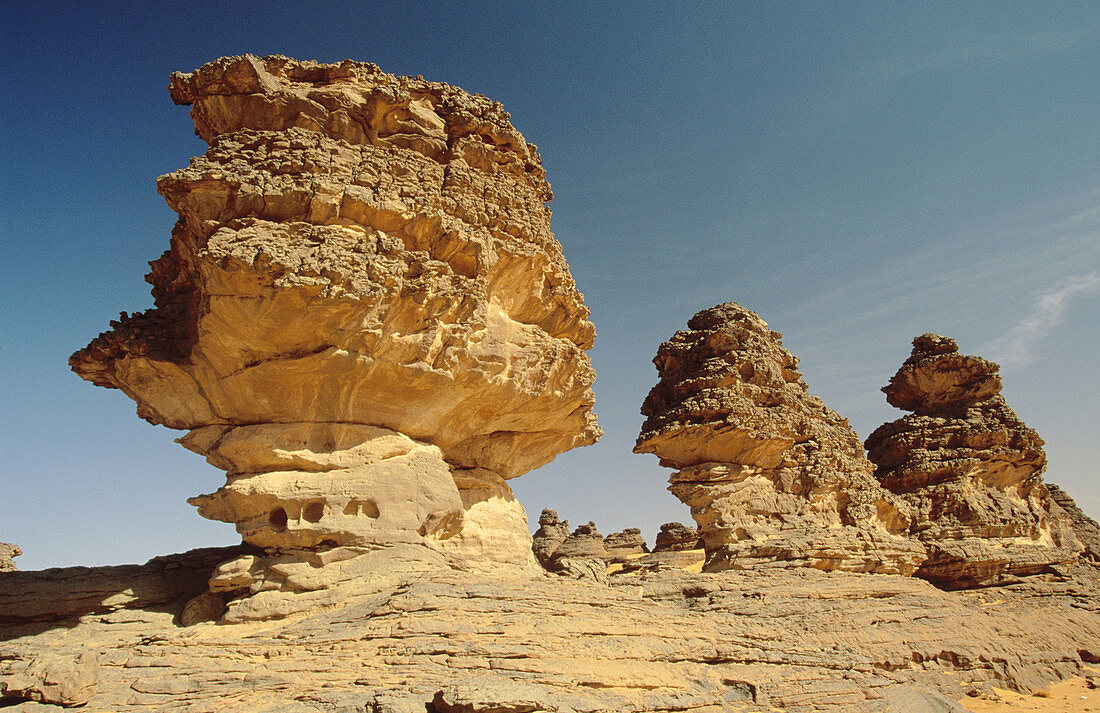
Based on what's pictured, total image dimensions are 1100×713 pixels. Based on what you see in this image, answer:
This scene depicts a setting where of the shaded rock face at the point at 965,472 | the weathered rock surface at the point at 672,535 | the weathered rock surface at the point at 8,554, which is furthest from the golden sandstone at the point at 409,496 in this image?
the weathered rock surface at the point at 672,535

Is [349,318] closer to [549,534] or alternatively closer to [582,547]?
[582,547]

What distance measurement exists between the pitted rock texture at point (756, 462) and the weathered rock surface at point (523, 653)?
1860 mm

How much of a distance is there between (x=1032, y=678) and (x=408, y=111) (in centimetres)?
1676

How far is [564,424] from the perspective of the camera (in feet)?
45.0

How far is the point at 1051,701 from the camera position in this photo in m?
12.8

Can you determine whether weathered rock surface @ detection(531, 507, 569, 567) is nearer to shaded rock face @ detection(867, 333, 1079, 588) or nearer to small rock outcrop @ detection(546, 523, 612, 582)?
small rock outcrop @ detection(546, 523, 612, 582)

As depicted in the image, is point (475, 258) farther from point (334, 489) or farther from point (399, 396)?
point (334, 489)

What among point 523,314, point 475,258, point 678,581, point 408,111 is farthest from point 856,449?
point 408,111

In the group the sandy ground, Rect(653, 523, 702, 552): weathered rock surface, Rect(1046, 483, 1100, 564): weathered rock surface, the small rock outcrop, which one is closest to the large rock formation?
the sandy ground

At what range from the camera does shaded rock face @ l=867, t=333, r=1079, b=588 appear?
19.4m

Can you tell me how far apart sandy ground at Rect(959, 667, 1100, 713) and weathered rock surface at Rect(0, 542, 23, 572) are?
2052cm

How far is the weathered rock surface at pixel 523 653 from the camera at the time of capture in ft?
23.8

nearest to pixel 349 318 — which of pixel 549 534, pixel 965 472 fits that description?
pixel 965 472

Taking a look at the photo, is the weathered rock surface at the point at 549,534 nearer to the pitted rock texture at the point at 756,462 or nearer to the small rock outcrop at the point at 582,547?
the small rock outcrop at the point at 582,547
